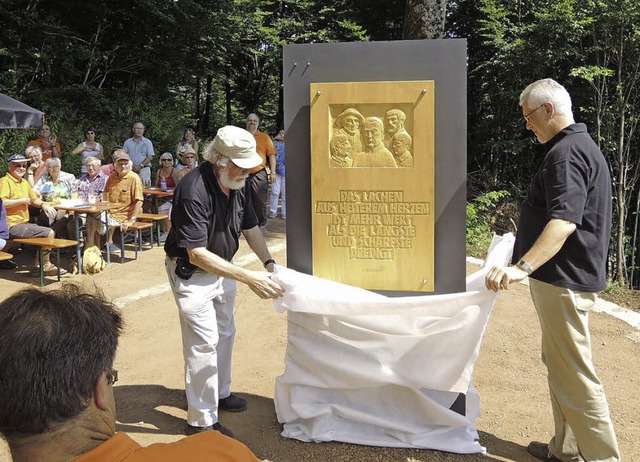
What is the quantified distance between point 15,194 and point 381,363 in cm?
582

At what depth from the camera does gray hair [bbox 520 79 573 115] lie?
2.93 meters

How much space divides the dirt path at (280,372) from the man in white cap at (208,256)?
36cm

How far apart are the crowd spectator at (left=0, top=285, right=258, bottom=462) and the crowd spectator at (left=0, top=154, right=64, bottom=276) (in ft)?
21.0

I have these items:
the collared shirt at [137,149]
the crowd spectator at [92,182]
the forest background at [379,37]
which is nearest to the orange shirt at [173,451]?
the crowd spectator at [92,182]

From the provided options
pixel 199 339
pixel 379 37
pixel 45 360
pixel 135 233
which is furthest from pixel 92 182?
pixel 379 37

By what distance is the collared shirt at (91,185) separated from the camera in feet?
26.8

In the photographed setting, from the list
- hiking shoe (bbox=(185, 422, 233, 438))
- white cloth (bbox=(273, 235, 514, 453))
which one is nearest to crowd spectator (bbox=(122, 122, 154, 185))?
hiking shoe (bbox=(185, 422, 233, 438))

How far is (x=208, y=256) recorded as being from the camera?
3129mm

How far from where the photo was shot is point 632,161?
1108 centimetres

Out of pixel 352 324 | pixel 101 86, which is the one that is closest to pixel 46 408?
pixel 352 324

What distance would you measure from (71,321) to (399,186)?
7.49 feet

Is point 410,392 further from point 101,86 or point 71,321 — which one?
point 101,86

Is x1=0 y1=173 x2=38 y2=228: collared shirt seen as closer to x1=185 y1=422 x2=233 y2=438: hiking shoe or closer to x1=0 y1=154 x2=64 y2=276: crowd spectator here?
x1=0 y1=154 x2=64 y2=276: crowd spectator

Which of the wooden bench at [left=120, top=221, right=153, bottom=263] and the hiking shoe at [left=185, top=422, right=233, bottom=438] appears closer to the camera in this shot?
the hiking shoe at [left=185, top=422, right=233, bottom=438]
